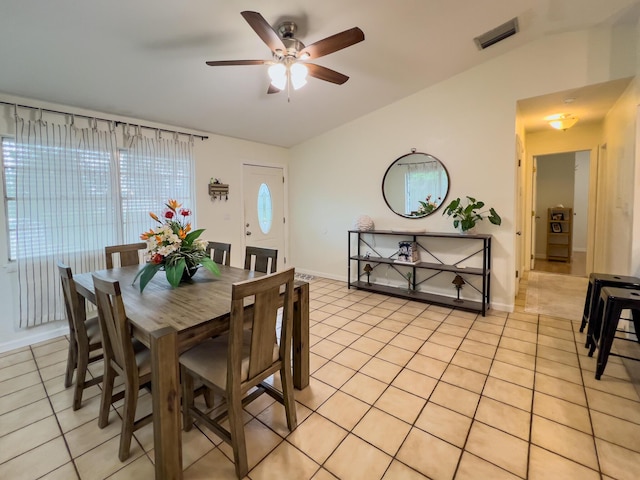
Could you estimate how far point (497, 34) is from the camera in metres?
2.92

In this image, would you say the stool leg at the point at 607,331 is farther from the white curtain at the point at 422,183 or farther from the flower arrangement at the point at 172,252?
the flower arrangement at the point at 172,252

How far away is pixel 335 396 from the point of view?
205 cm

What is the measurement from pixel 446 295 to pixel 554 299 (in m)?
1.47

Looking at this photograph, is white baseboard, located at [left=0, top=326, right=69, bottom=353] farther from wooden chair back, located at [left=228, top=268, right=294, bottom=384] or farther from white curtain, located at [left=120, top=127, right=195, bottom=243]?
wooden chair back, located at [left=228, top=268, right=294, bottom=384]

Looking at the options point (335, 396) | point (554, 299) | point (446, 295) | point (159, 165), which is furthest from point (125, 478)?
point (554, 299)

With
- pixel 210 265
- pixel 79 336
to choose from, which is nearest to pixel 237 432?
pixel 210 265

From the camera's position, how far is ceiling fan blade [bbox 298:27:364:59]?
1932 millimetres

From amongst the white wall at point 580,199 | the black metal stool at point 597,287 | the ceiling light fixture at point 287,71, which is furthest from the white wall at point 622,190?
the white wall at point 580,199

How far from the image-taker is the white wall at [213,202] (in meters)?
2.84

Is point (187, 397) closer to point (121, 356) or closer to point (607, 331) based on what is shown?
point (121, 356)

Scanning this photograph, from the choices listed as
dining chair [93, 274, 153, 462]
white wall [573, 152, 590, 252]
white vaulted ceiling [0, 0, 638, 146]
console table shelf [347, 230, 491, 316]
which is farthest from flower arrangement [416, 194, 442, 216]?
white wall [573, 152, 590, 252]

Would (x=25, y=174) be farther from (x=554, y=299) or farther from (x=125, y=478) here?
(x=554, y=299)

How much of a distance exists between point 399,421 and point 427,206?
9.67ft

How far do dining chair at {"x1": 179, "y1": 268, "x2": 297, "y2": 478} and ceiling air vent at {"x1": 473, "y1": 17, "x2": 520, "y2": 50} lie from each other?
10.1ft
